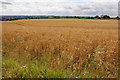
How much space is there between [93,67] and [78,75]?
768 millimetres

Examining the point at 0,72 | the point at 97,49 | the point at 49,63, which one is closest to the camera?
the point at 0,72

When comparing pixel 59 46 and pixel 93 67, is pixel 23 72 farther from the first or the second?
pixel 59 46

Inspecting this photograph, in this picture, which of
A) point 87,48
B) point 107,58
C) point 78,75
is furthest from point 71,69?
point 87,48

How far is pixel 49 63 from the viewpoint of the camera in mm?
5914

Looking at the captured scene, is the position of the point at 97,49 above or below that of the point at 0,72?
above

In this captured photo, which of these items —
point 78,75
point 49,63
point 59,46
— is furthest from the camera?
point 59,46

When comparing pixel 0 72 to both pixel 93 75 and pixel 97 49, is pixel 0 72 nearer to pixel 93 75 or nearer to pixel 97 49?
pixel 93 75

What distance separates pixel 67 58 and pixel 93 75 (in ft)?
4.22

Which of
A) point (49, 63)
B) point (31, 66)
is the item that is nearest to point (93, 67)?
point (49, 63)

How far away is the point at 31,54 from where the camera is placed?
7.03 m

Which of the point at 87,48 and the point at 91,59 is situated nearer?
the point at 91,59

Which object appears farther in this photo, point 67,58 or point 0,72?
point 67,58

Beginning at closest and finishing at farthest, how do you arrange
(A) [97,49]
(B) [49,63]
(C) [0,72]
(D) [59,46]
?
(C) [0,72] → (B) [49,63] → (A) [97,49] → (D) [59,46]

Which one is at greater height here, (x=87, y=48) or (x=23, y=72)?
(x=87, y=48)
